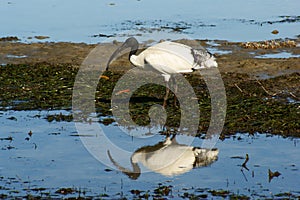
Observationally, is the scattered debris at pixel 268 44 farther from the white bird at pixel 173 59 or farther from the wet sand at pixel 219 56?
the white bird at pixel 173 59

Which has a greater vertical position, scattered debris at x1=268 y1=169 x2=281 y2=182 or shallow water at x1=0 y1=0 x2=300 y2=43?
shallow water at x1=0 y1=0 x2=300 y2=43

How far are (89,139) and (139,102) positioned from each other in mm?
2319

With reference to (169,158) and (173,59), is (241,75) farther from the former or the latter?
(169,158)

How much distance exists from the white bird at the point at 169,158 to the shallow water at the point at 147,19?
32.2ft

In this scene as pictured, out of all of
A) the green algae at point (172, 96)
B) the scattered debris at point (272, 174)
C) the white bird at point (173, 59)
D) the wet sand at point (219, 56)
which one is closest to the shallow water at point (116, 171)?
the scattered debris at point (272, 174)

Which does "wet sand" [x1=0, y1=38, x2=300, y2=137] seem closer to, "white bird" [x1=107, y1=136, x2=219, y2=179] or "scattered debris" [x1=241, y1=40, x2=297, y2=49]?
"scattered debris" [x1=241, y1=40, x2=297, y2=49]

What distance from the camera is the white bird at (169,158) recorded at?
912cm

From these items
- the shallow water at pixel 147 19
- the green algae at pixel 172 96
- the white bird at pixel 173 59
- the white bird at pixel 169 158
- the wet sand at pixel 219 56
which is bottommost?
the white bird at pixel 169 158

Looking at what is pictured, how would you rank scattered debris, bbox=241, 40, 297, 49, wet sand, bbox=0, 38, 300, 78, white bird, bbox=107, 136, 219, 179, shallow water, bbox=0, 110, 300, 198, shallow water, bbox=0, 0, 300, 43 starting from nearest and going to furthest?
shallow water, bbox=0, 110, 300, 198
white bird, bbox=107, 136, 219, 179
wet sand, bbox=0, 38, 300, 78
scattered debris, bbox=241, 40, 297, 49
shallow water, bbox=0, 0, 300, 43

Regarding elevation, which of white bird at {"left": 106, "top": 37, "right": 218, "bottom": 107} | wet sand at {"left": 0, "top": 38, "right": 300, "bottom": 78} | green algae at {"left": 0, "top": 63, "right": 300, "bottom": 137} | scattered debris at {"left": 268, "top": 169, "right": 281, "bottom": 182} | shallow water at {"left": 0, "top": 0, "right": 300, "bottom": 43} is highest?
shallow water at {"left": 0, "top": 0, "right": 300, "bottom": 43}

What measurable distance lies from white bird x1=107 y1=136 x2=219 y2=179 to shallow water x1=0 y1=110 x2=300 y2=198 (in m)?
0.14

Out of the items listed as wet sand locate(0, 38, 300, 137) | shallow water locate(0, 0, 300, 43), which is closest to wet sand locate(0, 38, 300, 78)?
wet sand locate(0, 38, 300, 137)

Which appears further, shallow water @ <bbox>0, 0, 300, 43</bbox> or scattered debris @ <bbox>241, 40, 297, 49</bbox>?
shallow water @ <bbox>0, 0, 300, 43</bbox>

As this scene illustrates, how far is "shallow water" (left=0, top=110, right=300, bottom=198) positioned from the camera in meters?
8.28
